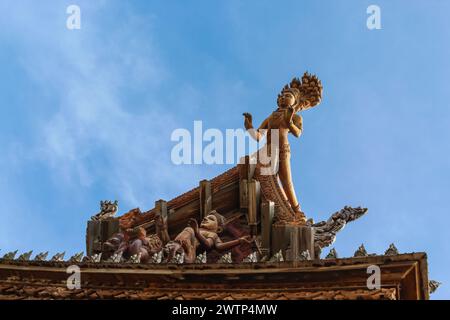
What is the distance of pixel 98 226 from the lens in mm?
22109

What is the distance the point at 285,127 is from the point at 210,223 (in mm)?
2998

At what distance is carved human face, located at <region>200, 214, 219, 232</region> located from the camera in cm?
2217

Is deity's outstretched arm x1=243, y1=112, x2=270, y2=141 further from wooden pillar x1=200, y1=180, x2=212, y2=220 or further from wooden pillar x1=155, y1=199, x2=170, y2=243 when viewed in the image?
wooden pillar x1=155, y1=199, x2=170, y2=243

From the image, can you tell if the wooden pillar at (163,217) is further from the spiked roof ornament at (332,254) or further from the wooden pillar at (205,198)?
the spiked roof ornament at (332,254)

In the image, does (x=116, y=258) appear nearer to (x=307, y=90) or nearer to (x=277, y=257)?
(x=277, y=257)

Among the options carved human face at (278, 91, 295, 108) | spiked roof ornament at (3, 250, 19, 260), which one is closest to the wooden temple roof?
spiked roof ornament at (3, 250, 19, 260)

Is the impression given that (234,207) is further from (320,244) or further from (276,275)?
(276,275)

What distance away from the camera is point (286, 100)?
79.8 ft

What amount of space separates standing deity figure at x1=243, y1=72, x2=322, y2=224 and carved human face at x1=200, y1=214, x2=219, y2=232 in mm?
1572

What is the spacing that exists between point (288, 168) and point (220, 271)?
208 inches

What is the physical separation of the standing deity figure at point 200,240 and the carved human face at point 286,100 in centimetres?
311

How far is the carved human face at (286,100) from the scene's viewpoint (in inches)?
958

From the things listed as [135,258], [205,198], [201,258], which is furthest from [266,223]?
[135,258]
